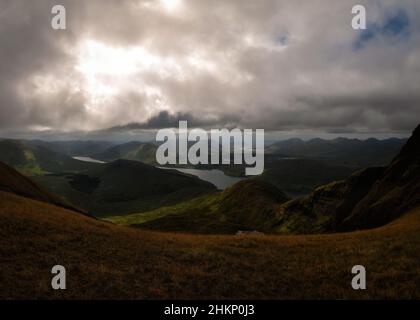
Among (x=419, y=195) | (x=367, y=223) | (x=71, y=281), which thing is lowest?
(x=71, y=281)

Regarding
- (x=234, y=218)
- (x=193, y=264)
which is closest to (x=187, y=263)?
(x=193, y=264)

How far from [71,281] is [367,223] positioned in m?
48.3

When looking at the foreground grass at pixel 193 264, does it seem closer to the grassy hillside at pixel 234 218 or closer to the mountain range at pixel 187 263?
the mountain range at pixel 187 263

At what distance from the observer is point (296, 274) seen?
20.6 meters

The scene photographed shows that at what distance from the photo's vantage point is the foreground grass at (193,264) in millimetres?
17594

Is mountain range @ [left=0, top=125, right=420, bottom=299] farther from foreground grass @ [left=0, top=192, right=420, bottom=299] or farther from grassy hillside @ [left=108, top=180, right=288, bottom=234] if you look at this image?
grassy hillside @ [left=108, top=180, right=288, bottom=234]

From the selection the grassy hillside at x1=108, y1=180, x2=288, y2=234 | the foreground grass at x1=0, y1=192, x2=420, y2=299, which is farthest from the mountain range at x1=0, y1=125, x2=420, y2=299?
the grassy hillside at x1=108, y1=180, x2=288, y2=234

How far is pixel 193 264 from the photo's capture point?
75.0 feet

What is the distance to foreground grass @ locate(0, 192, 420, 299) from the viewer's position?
693 inches

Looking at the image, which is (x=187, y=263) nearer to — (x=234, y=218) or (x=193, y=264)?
(x=193, y=264)

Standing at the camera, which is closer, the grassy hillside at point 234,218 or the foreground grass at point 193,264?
the foreground grass at point 193,264

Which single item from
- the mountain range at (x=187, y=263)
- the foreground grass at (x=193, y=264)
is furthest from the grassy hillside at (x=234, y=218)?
the foreground grass at (x=193, y=264)
